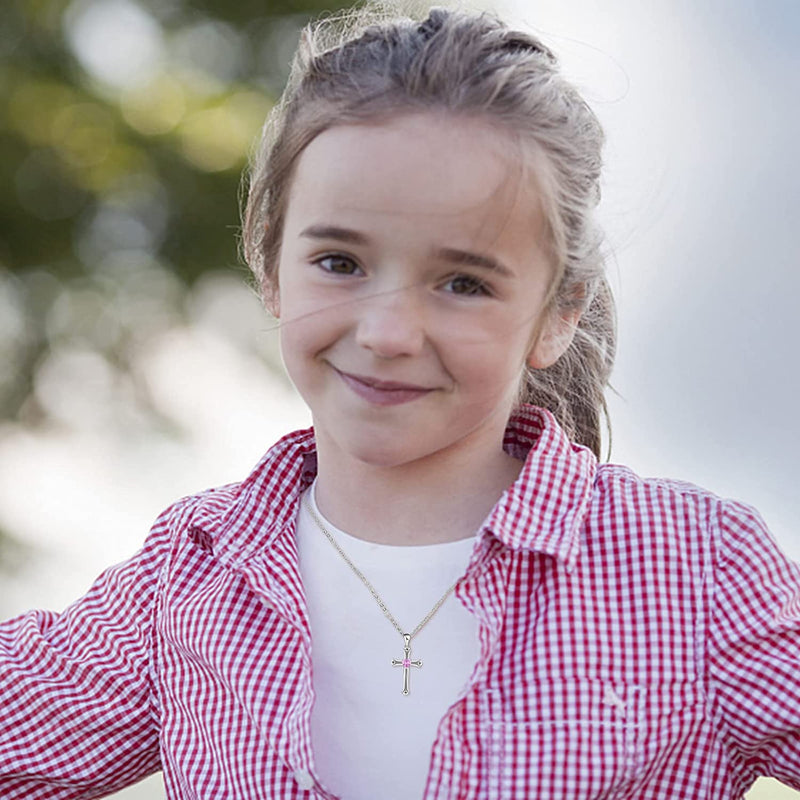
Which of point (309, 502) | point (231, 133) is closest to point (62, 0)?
point (231, 133)

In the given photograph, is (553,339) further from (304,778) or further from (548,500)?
(304,778)

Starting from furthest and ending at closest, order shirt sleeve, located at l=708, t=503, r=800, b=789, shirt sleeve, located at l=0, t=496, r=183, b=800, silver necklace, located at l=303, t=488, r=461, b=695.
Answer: shirt sleeve, located at l=0, t=496, r=183, b=800 < silver necklace, located at l=303, t=488, r=461, b=695 < shirt sleeve, located at l=708, t=503, r=800, b=789

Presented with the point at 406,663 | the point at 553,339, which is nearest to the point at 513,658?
the point at 406,663

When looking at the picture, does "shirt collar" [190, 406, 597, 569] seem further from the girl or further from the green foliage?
the green foliage

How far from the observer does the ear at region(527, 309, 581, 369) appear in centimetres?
118

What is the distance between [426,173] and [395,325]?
0.13m

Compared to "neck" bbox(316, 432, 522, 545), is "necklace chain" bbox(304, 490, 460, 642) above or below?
below

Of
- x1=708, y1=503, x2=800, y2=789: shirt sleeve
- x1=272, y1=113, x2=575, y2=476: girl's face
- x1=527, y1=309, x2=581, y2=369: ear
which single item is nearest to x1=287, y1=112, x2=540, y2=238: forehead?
x1=272, y1=113, x2=575, y2=476: girl's face

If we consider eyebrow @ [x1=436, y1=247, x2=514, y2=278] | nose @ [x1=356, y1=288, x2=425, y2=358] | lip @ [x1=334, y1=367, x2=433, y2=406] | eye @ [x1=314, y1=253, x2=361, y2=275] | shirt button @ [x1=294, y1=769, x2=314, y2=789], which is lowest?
shirt button @ [x1=294, y1=769, x2=314, y2=789]

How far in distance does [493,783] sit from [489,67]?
0.64 m

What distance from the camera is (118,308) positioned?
11.9 feet

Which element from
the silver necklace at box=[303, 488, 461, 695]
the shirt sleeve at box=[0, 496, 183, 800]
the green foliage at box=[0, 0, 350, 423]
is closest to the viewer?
the silver necklace at box=[303, 488, 461, 695]

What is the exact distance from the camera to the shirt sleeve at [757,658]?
1002mm

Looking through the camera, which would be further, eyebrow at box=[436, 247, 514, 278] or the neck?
the neck
